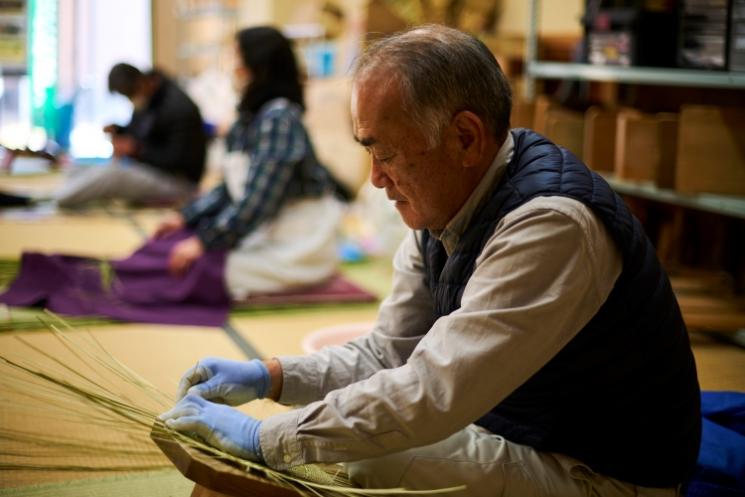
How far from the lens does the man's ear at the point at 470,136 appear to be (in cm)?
139

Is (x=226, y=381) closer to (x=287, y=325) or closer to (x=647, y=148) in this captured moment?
(x=287, y=325)

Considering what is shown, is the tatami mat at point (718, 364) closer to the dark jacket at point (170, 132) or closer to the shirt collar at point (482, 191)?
the shirt collar at point (482, 191)

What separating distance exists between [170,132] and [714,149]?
149 inches

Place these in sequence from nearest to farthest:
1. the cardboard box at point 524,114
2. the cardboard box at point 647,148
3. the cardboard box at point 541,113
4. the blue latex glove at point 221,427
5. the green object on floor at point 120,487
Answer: the blue latex glove at point 221,427 < the green object on floor at point 120,487 < the cardboard box at point 647,148 < the cardboard box at point 541,113 < the cardboard box at point 524,114

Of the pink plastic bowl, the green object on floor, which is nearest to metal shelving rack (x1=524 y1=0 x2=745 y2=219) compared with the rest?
the pink plastic bowl

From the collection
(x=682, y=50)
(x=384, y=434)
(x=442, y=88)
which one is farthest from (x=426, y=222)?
(x=682, y=50)

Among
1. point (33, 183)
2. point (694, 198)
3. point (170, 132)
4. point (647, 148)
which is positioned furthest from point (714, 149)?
point (33, 183)

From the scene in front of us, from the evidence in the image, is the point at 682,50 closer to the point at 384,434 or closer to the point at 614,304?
the point at 614,304

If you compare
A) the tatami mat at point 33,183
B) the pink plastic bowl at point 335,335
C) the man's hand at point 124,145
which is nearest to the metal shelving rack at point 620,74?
the pink plastic bowl at point 335,335

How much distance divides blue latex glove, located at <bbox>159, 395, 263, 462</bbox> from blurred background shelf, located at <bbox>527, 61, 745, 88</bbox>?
6.72 feet

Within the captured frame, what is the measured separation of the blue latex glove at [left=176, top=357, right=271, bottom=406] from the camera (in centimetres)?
157

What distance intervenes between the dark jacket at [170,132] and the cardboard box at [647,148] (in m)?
3.22

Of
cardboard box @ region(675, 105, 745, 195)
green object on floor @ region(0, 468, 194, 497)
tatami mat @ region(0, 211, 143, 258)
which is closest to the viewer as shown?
green object on floor @ region(0, 468, 194, 497)

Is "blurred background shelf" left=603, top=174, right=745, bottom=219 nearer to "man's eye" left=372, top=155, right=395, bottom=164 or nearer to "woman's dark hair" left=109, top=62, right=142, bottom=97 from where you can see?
"man's eye" left=372, top=155, right=395, bottom=164
